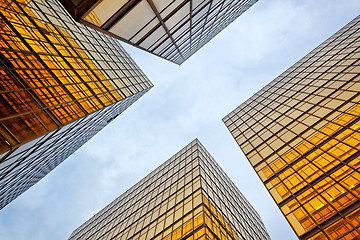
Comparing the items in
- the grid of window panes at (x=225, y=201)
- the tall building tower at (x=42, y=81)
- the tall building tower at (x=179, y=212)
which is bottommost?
the grid of window panes at (x=225, y=201)

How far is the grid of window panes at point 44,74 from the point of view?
1238 cm

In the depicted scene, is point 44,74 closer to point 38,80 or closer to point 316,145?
point 38,80

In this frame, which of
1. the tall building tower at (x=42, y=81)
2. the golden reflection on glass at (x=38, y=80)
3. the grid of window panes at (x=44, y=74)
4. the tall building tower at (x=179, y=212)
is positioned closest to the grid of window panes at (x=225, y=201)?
the tall building tower at (x=179, y=212)

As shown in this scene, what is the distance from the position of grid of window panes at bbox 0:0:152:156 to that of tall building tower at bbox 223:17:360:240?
16.0 m

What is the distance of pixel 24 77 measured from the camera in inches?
545

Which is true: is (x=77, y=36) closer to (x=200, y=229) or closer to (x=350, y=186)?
(x=200, y=229)

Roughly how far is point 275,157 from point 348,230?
8257 mm

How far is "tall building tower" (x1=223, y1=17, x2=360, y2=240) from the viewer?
12.4m

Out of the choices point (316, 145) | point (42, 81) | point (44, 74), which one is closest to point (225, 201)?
point (316, 145)

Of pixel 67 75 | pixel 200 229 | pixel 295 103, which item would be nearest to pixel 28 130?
pixel 67 75

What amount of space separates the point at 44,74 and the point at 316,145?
20653 millimetres

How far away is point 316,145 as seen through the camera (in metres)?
16.7

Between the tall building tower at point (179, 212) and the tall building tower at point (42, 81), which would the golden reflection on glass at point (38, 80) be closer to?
the tall building tower at point (42, 81)

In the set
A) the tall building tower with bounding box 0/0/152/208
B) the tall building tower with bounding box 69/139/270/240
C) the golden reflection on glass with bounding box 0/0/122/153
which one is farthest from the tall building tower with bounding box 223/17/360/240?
the golden reflection on glass with bounding box 0/0/122/153
